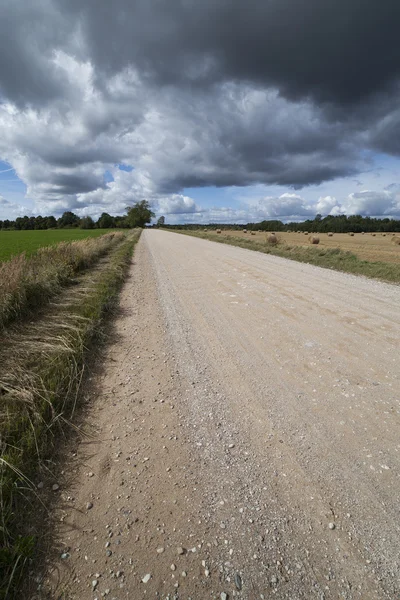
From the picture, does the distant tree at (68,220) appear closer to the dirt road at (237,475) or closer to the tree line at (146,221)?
the tree line at (146,221)

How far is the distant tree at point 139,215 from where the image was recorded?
128 meters

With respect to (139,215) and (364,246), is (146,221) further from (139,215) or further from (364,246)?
(364,246)

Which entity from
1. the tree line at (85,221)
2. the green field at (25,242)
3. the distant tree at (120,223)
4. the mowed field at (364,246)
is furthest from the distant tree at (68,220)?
the mowed field at (364,246)

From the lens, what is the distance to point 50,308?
6.87 meters

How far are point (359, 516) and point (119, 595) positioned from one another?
5.73 feet

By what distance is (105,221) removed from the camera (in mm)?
121938

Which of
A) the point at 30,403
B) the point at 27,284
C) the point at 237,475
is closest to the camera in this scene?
the point at 237,475

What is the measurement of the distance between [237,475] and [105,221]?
5170 inches

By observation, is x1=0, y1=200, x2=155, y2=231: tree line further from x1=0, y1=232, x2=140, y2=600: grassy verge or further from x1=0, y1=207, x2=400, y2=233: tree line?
x1=0, y1=232, x2=140, y2=600: grassy verge

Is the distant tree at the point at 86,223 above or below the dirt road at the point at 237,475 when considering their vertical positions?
above

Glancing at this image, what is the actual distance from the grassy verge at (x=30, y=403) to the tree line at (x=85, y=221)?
114m

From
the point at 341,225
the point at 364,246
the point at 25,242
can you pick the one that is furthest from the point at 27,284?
the point at 341,225

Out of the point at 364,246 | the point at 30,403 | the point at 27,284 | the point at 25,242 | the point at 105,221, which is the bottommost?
the point at 364,246

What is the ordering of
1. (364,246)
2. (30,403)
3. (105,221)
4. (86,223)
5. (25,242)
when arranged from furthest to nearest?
1. (105,221)
2. (86,223)
3. (364,246)
4. (25,242)
5. (30,403)
